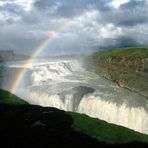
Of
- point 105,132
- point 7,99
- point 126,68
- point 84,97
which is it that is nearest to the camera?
point 105,132

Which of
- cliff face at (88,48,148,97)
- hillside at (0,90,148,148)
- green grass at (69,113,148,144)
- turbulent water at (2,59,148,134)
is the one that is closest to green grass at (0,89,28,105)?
hillside at (0,90,148,148)

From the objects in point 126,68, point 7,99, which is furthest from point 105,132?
point 126,68

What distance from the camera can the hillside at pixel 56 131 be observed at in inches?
1358

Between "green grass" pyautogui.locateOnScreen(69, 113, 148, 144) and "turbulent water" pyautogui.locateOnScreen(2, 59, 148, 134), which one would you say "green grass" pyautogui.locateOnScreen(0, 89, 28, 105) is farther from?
"turbulent water" pyautogui.locateOnScreen(2, 59, 148, 134)

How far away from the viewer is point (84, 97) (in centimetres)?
7838

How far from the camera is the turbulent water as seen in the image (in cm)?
6644

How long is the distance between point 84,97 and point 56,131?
4105 cm

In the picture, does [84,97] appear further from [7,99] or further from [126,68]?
[126,68]

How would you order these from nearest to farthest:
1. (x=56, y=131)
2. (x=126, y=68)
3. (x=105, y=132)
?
(x=56, y=131), (x=105, y=132), (x=126, y=68)

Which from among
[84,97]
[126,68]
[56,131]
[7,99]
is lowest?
[56,131]

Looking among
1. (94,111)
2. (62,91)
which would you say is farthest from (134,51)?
(94,111)

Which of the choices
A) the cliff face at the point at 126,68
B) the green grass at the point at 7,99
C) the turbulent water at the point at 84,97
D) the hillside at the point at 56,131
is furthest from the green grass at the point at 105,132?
the cliff face at the point at 126,68

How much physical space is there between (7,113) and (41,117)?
4126 millimetres

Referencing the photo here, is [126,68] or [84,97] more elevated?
[126,68]
